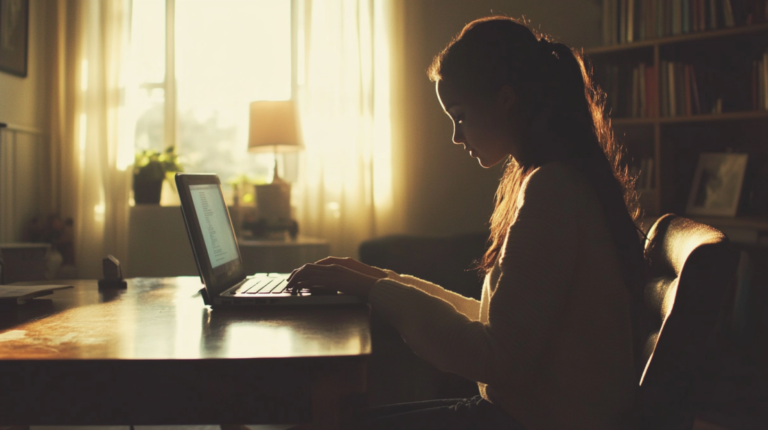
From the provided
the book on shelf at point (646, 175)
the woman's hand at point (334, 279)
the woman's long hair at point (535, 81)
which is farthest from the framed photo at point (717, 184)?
the woman's hand at point (334, 279)

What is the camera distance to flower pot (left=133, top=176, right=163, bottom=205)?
132 inches

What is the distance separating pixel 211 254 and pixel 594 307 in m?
0.72

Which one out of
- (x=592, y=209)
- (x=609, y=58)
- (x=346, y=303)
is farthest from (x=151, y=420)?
(x=609, y=58)

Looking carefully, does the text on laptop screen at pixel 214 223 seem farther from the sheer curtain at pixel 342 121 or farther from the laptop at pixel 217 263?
the sheer curtain at pixel 342 121

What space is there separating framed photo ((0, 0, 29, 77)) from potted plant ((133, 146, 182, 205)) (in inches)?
32.0

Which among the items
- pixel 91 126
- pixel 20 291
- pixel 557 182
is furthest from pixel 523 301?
pixel 91 126

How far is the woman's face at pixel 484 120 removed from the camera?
0.95 meters

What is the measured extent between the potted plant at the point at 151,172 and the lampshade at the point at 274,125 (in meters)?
Answer: 0.62

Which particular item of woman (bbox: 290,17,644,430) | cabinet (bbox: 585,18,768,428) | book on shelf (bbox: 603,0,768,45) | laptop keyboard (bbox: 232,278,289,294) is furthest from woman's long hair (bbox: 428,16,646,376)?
book on shelf (bbox: 603,0,768,45)

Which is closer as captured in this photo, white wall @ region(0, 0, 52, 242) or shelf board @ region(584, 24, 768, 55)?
shelf board @ region(584, 24, 768, 55)

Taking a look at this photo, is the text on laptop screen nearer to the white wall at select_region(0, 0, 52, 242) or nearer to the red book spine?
the red book spine

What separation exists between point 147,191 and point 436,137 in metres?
1.78

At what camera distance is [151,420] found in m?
0.75

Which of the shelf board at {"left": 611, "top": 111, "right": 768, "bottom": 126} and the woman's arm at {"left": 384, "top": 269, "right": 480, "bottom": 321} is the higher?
the shelf board at {"left": 611, "top": 111, "right": 768, "bottom": 126}
